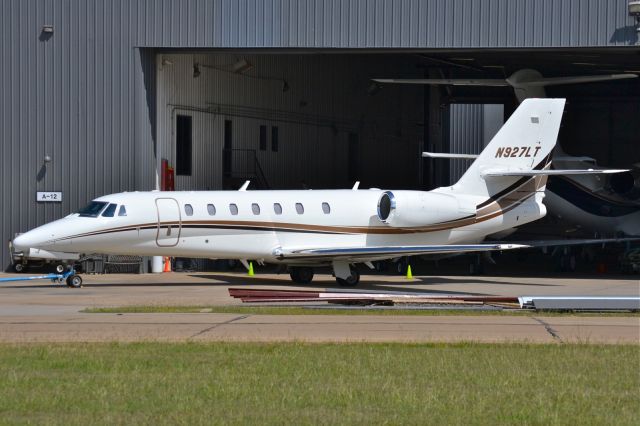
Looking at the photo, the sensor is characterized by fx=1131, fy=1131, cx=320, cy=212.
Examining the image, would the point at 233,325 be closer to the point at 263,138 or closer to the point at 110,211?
the point at 110,211

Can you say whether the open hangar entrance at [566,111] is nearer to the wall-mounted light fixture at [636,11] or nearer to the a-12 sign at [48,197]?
the wall-mounted light fixture at [636,11]

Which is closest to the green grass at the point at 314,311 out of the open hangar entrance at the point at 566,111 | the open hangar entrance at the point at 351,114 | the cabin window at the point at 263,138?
the open hangar entrance at the point at 351,114

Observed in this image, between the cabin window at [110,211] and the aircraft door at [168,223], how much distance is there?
1001 millimetres

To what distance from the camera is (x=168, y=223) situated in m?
26.2

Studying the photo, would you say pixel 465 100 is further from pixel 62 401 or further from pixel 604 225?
pixel 62 401

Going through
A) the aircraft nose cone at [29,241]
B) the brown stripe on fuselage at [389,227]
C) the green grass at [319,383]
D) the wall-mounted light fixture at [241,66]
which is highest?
the wall-mounted light fixture at [241,66]

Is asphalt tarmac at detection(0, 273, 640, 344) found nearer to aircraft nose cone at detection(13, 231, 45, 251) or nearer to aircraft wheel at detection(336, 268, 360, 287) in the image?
aircraft nose cone at detection(13, 231, 45, 251)

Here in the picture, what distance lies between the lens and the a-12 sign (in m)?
31.3

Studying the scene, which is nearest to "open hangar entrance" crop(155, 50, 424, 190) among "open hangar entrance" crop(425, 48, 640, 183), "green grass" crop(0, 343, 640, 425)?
"open hangar entrance" crop(425, 48, 640, 183)

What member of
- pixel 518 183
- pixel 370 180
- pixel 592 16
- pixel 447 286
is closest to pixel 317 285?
pixel 447 286

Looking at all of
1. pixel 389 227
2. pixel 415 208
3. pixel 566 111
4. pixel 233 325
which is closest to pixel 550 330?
pixel 233 325

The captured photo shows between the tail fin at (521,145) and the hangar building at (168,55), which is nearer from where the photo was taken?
the tail fin at (521,145)

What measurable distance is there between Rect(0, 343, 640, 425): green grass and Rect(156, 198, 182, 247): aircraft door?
11875 mm

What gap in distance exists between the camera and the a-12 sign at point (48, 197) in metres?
31.3
